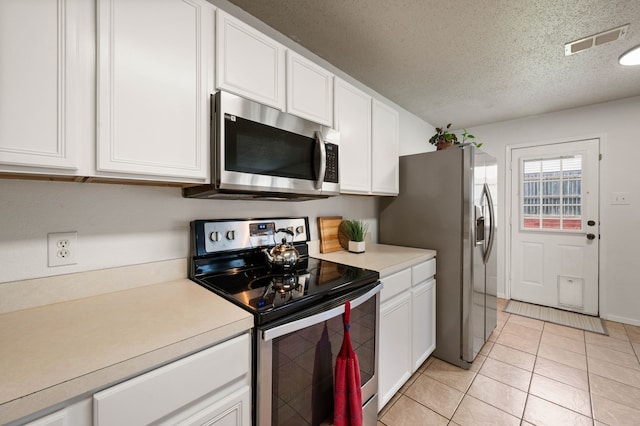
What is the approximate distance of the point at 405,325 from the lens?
1.80 metres

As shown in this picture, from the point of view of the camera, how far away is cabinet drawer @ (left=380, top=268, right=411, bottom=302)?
1.59 meters

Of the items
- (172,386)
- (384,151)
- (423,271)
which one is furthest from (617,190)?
(172,386)

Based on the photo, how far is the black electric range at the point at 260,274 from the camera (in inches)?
40.8

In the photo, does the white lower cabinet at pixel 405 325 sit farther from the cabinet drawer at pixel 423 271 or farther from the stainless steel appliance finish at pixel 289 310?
the stainless steel appliance finish at pixel 289 310

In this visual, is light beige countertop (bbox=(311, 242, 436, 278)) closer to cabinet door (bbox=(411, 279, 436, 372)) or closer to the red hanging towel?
cabinet door (bbox=(411, 279, 436, 372))

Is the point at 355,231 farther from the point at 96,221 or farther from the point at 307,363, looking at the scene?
the point at 96,221

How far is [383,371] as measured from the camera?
63.1 inches

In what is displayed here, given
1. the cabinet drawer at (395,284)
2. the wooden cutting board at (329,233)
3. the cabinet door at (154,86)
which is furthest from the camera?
the wooden cutting board at (329,233)

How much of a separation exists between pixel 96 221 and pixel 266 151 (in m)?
0.76

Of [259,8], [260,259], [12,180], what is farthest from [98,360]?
[259,8]

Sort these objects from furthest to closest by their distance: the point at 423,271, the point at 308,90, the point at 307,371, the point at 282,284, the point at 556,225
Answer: the point at 556,225, the point at 423,271, the point at 308,90, the point at 282,284, the point at 307,371

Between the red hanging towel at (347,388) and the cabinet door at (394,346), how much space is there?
437 mm

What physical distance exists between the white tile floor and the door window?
4.14ft

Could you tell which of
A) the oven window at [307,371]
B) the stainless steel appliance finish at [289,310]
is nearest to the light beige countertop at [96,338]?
the stainless steel appliance finish at [289,310]
